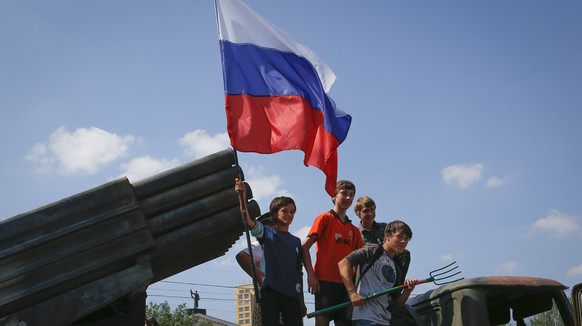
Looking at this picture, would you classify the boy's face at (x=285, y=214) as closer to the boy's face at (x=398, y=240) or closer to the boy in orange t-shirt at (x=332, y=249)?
the boy in orange t-shirt at (x=332, y=249)

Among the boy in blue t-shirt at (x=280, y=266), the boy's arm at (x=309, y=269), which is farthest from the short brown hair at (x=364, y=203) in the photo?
the boy in blue t-shirt at (x=280, y=266)

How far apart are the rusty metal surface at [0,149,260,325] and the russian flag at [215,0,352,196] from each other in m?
0.84

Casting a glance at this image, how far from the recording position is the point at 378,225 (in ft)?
18.5

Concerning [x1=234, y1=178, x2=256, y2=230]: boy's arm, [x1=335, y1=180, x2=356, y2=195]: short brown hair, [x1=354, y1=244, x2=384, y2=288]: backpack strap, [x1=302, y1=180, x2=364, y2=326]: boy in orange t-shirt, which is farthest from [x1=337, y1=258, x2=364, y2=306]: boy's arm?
[x1=335, y1=180, x2=356, y2=195]: short brown hair

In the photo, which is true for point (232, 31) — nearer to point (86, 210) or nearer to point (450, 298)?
point (86, 210)

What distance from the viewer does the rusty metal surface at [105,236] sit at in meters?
3.16

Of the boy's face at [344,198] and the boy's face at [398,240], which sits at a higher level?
the boy's face at [344,198]

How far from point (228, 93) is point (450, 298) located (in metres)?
2.40

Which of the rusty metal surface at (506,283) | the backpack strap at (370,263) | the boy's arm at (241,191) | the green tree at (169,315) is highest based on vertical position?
the green tree at (169,315)

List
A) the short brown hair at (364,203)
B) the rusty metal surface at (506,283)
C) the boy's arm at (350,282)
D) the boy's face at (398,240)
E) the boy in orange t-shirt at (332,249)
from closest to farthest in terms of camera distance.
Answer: the rusty metal surface at (506,283) < the boy's arm at (350,282) < the boy's face at (398,240) < the boy in orange t-shirt at (332,249) < the short brown hair at (364,203)

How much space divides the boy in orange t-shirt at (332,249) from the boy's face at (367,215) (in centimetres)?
21

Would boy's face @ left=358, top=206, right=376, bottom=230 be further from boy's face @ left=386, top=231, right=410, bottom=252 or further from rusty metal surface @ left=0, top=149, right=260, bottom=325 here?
rusty metal surface @ left=0, top=149, right=260, bottom=325

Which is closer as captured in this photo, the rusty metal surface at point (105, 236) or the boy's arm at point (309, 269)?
the rusty metal surface at point (105, 236)

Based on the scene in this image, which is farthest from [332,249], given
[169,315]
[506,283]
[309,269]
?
[169,315]
